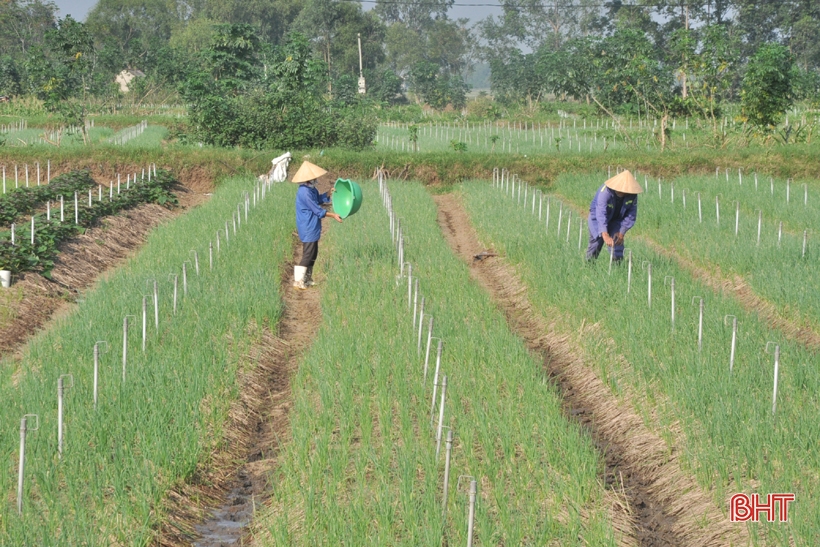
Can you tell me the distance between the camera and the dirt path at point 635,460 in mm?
4883

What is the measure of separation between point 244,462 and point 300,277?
4817mm

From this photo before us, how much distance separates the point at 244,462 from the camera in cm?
583

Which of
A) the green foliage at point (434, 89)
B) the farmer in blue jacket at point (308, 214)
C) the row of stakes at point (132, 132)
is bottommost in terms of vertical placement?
the farmer in blue jacket at point (308, 214)

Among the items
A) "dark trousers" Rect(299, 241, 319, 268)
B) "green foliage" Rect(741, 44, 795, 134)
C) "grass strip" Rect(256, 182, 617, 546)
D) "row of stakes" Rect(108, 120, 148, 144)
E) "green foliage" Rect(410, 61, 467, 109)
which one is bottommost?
"grass strip" Rect(256, 182, 617, 546)

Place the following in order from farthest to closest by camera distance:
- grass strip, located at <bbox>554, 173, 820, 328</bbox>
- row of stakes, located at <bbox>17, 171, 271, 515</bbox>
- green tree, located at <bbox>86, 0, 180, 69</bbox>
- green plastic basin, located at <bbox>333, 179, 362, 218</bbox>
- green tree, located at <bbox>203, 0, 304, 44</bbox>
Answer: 1. green tree, located at <bbox>203, 0, 304, 44</bbox>
2. green tree, located at <bbox>86, 0, 180, 69</bbox>
3. green plastic basin, located at <bbox>333, 179, 362, 218</bbox>
4. grass strip, located at <bbox>554, 173, 820, 328</bbox>
5. row of stakes, located at <bbox>17, 171, 271, 515</bbox>

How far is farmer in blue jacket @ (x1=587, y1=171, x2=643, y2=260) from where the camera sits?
9.39m

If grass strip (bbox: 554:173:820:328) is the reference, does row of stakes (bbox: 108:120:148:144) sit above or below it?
above

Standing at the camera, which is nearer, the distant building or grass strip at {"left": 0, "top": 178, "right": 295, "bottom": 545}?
grass strip at {"left": 0, "top": 178, "right": 295, "bottom": 545}

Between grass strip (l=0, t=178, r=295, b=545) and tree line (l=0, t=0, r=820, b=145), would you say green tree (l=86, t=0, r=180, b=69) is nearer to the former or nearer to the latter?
tree line (l=0, t=0, r=820, b=145)

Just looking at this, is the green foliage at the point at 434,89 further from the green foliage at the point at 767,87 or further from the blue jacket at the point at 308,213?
the blue jacket at the point at 308,213

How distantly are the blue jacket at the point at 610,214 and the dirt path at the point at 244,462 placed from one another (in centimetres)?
304

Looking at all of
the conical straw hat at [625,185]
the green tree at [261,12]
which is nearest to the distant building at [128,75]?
the green tree at [261,12]

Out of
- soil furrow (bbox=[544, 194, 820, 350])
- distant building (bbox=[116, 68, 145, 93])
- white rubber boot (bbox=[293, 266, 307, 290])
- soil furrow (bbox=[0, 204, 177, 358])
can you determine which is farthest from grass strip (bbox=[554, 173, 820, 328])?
distant building (bbox=[116, 68, 145, 93])

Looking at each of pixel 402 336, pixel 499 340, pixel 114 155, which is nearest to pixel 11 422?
pixel 402 336
